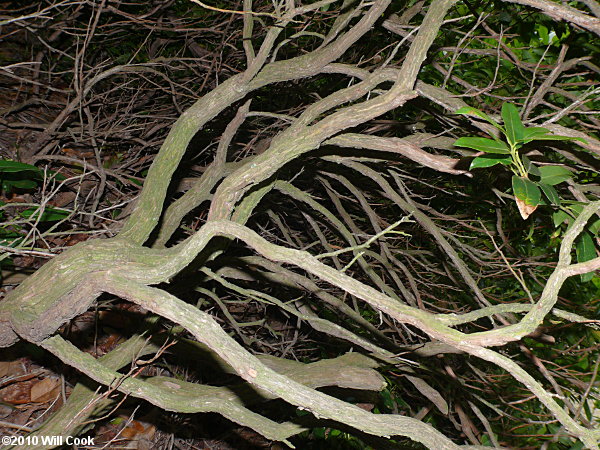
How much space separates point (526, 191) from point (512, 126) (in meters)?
0.21

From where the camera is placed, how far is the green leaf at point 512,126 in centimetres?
126

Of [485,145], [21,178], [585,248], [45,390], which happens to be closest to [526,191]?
[485,145]

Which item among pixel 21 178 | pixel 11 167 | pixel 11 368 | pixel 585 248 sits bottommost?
pixel 11 368

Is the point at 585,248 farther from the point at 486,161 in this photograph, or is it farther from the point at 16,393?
the point at 16,393

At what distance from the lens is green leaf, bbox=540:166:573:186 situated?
151 cm

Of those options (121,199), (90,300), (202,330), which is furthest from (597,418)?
(121,199)

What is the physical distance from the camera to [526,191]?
1213 millimetres

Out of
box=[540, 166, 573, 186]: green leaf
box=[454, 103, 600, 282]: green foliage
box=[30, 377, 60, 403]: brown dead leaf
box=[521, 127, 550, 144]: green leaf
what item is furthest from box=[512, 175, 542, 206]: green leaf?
box=[30, 377, 60, 403]: brown dead leaf

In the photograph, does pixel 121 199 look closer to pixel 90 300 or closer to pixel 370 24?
pixel 90 300

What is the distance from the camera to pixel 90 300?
1482mm

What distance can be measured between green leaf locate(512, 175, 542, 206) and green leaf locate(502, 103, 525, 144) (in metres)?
0.12

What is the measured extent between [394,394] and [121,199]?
2.93 meters

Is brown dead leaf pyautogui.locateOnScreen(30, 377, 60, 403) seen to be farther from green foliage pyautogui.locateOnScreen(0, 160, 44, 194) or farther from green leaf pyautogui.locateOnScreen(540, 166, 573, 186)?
green leaf pyautogui.locateOnScreen(540, 166, 573, 186)

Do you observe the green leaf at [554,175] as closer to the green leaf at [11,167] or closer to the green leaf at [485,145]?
the green leaf at [485,145]
